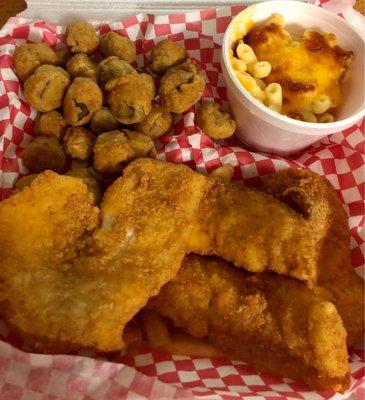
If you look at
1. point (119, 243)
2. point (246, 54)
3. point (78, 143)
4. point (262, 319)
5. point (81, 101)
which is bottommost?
point (262, 319)

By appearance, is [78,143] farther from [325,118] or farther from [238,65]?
[325,118]

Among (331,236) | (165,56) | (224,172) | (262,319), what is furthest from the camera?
(165,56)

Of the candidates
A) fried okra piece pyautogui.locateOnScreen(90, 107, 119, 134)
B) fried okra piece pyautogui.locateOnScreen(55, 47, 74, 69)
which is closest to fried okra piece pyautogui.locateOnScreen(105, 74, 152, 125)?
fried okra piece pyautogui.locateOnScreen(90, 107, 119, 134)

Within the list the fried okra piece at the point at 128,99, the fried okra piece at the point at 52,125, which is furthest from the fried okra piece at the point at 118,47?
the fried okra piece at the point at 52,125

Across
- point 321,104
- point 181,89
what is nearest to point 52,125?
point 181,89

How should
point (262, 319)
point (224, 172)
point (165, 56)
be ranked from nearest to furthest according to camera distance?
point (262, 319) → point (224, 172) → point (165, 56)

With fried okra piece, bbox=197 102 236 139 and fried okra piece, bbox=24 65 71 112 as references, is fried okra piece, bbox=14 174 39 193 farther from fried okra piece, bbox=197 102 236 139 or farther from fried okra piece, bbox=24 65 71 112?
fried okra piece, bbox=197 102 236 139
